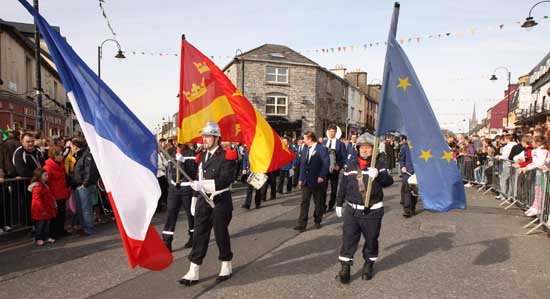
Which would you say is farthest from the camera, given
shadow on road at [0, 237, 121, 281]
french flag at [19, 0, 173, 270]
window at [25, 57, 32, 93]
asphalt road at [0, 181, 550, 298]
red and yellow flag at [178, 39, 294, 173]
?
window at [25, 57, 32, 93]

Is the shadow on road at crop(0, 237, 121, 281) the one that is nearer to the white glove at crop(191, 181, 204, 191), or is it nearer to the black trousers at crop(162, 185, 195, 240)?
the black trousers at crop(162, 185, 195, 240)

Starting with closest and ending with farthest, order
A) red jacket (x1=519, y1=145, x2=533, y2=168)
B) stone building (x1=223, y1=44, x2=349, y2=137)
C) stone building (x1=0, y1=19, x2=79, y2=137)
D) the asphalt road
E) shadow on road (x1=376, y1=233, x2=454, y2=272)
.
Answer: the asphalt road → shadow on road (x1=376, y1=233, x2=454, y2=272) → red jacket (x1=519, y1=145, x2=533, y2=168) → stone building (x1=0, y1=19, x2=79, y2=137) → stone building (x1=223, y1=44, x2=349, y2=137)

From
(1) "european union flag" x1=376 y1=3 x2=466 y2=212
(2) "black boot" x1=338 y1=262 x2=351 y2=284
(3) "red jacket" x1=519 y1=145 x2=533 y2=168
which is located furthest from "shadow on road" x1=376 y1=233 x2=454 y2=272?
(3) "red jacket" x1=519 y1=145 x2=533 y2=168

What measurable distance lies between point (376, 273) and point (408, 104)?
217cm

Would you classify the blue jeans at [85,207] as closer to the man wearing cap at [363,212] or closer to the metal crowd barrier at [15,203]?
the metal crowd barrier at [15,203]

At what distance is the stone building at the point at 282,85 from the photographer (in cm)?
3219

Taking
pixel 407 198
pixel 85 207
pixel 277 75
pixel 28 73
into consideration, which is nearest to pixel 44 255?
pixel 85 207

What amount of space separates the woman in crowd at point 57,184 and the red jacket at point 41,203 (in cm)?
28

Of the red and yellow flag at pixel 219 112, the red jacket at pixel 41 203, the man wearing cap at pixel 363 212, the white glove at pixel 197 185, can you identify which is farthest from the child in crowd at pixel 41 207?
the man wearing cap at pixel 363 212

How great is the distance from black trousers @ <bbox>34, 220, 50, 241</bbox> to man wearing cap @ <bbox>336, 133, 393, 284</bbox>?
16.0 feet

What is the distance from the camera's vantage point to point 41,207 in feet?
21.4

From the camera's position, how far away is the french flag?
3539 millimetres

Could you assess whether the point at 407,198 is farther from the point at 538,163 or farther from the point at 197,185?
the point at 197,185

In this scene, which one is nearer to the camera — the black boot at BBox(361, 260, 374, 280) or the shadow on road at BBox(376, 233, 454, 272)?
the black boot at BBox(361, 260, 374, 280)
